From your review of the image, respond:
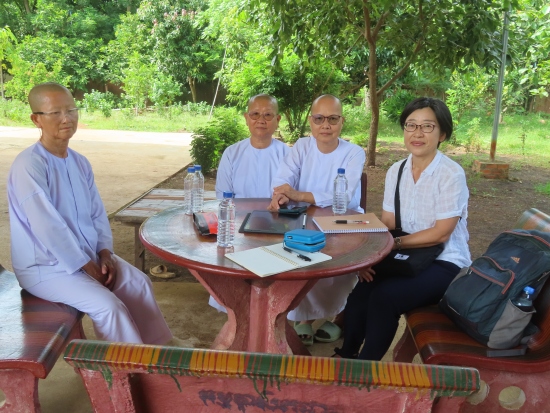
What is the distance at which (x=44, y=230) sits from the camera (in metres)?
2.24

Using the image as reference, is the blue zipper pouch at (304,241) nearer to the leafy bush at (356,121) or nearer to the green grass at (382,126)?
the green grass at (382,126)

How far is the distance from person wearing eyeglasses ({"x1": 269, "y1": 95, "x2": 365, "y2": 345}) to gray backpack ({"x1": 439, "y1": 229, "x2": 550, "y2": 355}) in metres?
1.07

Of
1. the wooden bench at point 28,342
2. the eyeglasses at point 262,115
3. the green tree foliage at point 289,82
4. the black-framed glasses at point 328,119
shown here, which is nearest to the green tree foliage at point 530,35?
the green tree foliage at point 289,82

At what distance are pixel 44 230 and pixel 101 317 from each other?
1.53 feet

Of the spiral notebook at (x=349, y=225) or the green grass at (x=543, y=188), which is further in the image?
the green grass at (x=543, y=188)

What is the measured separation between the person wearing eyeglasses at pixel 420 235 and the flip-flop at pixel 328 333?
536mm

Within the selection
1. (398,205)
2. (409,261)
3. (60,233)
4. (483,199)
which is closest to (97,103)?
(483,199)

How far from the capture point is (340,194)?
3010 mm

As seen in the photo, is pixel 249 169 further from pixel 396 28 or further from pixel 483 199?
pixel 483 199

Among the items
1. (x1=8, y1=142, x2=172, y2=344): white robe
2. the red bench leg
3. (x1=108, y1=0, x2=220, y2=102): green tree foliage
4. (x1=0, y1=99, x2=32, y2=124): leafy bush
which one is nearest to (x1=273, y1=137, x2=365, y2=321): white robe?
(x1=8, y1=142, x2=172, y2=344): white robe

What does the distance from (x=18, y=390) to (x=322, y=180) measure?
6.78ft

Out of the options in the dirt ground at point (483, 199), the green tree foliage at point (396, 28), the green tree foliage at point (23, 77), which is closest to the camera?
the dirt ground at point (483, 199)

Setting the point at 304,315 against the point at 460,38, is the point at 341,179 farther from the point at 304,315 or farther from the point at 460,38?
the point at 460,38

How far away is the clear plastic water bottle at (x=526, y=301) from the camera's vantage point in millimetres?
1865
